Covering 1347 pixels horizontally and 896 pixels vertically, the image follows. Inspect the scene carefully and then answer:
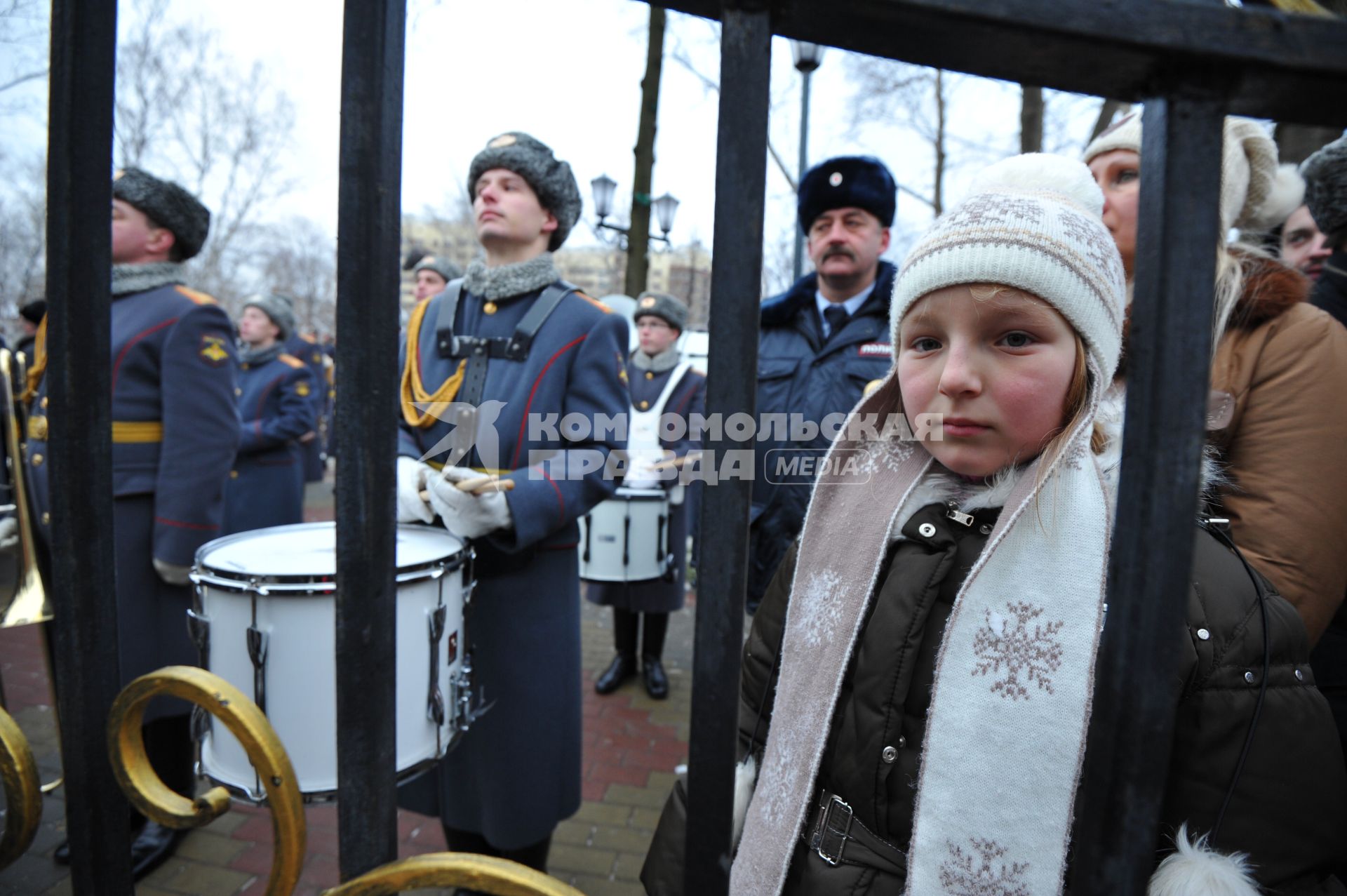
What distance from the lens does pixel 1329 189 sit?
1719 mm

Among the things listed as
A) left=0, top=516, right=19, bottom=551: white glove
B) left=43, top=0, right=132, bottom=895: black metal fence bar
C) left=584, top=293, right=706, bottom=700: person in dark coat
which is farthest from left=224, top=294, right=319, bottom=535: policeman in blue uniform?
left=43, top=0, right=132, bottom=895: black metal fence bar

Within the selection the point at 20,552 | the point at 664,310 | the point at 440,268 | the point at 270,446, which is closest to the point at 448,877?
the point at 20,552

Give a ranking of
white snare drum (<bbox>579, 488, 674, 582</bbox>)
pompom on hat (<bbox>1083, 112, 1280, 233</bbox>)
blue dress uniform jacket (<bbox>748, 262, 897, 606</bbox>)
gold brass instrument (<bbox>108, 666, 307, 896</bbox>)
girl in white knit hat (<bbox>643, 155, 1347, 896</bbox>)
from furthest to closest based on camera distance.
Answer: white snare drum (<bbox>579, 488, 674, 582</bbox>) < blue dress uniform jacket (<bbox>748, 262, 897, 606</bbox>) < pompom on hat (<bbox>1083, 112, 1280, 233</bbox>) < girl in white knit hat (<bbox>643, 155, 1347, 896</bbox>) < gold brass instrument (<bbox>108, 666, 307, 896</bbox>)

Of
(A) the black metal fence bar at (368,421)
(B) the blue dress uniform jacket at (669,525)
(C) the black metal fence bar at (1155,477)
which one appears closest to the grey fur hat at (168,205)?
(B) the blue dress uniform jacket at (669,525)

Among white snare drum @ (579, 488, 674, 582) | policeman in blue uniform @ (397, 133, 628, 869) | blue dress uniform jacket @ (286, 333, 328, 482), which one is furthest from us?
blue dress uniform jacket @ (286, 333, 328, 482)

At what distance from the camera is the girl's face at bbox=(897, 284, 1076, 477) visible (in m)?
1.05

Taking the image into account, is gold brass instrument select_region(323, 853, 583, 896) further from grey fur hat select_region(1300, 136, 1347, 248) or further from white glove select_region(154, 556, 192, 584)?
white glove select_region(154, 556, 192, 584)

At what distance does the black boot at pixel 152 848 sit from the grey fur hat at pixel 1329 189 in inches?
154

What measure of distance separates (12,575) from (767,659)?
226cm

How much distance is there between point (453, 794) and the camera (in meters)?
2.35

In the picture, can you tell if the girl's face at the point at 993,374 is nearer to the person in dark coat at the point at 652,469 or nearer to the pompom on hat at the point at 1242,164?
the pompom on hat at the point at 1242,164

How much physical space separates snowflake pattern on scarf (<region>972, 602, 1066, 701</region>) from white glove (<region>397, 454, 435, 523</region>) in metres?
1.63

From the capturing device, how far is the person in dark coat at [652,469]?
447 cm

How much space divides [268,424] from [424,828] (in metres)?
3.60
